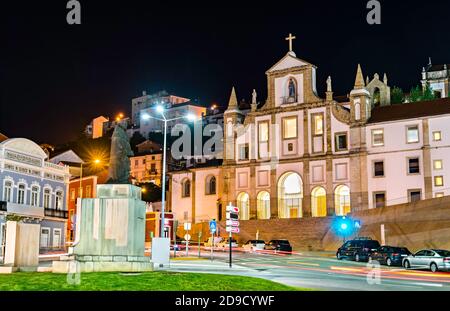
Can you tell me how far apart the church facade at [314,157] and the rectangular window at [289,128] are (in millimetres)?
121

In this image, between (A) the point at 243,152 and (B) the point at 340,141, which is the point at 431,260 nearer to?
(B) the point at 340,141

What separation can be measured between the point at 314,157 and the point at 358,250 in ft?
99.5

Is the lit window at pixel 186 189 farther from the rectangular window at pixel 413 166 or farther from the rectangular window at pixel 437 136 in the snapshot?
the rectangular window at pixel 437 136

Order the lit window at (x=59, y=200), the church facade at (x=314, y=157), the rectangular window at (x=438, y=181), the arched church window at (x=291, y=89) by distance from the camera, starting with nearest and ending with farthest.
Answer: the lit window at (x=59, y=200)
the rectangular window at (x=438, y=181)
the church facade at (x=314, y=157)
the arched church window at (x=291, y=89)

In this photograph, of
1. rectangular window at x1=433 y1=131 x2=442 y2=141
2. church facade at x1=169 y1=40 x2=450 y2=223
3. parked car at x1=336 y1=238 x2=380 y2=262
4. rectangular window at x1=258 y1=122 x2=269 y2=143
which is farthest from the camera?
rectangular window at x1=258 y1=122 x2=269 y2=143

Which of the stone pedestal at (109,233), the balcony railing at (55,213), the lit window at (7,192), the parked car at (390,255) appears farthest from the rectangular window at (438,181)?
the stone pedestal at (109,233)

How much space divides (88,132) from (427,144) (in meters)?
126

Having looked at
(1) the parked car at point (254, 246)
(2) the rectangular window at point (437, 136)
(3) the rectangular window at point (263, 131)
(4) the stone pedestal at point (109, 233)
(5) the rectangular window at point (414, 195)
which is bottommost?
(1) the parked car at point (254, 246)

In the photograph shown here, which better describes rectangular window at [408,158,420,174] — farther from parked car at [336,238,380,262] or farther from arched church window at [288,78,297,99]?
parked car at [336,238,380,262]

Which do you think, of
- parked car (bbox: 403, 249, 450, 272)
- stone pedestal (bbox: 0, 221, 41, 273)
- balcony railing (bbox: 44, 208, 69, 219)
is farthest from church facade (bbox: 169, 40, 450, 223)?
stone pedestal (bbox: 0, 221, 41, 273)

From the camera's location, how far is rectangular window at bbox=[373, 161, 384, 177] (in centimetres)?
6646

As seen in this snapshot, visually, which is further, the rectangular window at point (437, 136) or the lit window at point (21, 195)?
the rectangular window at point (437, 136)

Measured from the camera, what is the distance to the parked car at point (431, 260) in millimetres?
32531

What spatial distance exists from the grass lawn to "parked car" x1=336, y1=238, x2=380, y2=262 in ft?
74.5
